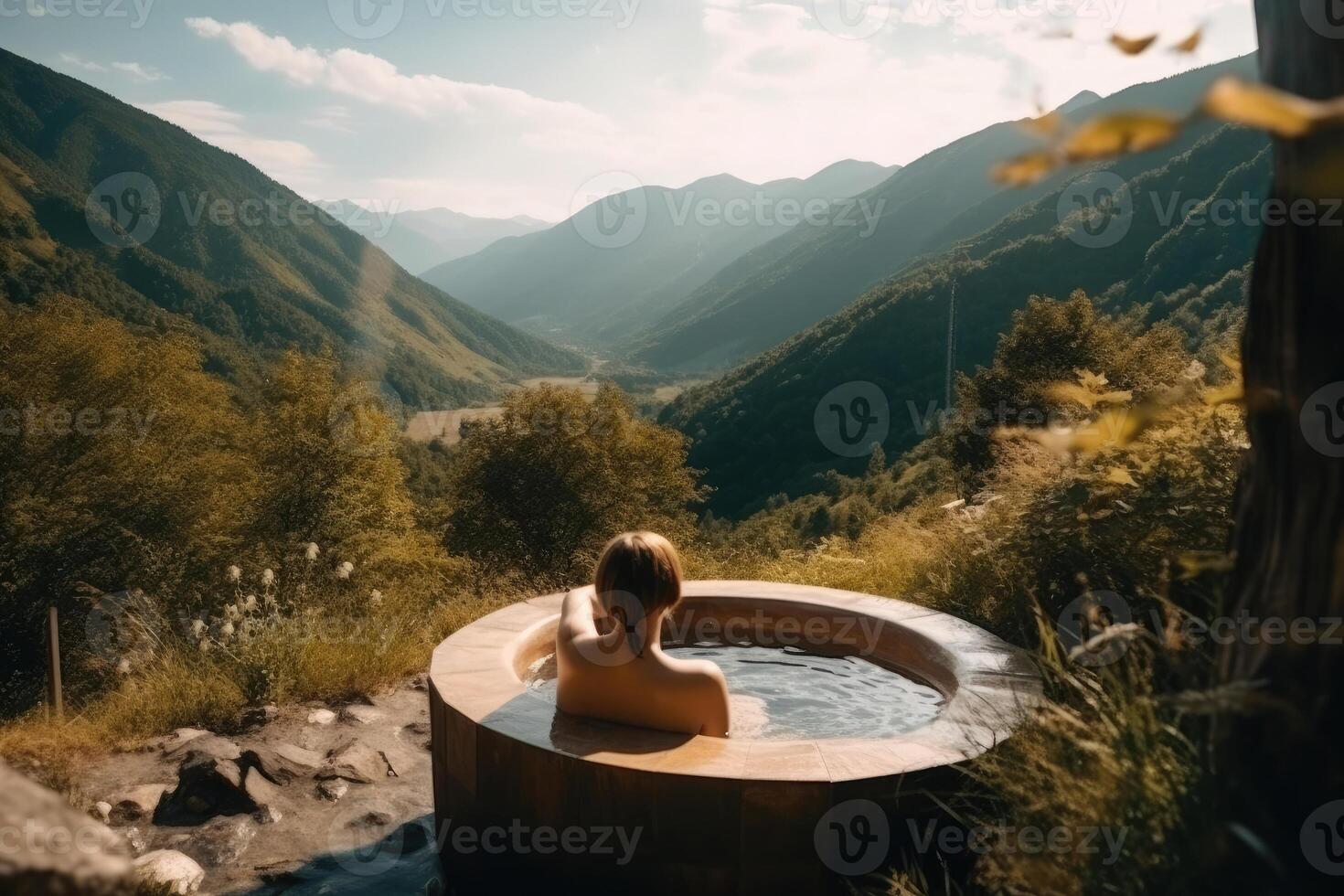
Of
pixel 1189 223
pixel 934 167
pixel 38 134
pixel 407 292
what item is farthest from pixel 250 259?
pixel 934 167

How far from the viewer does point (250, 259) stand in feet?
349

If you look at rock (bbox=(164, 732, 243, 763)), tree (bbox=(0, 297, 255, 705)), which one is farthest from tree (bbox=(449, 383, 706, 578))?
rock (bbox=(164, 732, 243, 763))

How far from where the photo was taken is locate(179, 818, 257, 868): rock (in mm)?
3586

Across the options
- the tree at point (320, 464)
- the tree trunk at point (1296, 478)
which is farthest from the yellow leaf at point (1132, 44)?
the tree at point (320, 464)

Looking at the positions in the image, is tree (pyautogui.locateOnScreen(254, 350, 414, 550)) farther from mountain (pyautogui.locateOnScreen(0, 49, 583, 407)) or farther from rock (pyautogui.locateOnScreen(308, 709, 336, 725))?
mountain (pyautogui.locateOnScreen(0, 49, 583, 407))

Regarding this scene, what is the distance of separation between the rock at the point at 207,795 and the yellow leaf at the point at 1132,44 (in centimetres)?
452

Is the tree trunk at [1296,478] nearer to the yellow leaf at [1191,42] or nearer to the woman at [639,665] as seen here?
the yellow leaf at [1191,42]

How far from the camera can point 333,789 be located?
426 centimetres

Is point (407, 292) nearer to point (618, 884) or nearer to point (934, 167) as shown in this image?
point (934, 167)

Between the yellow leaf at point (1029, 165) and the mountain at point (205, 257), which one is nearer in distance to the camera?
the yellow leaf at point (1029, 165)

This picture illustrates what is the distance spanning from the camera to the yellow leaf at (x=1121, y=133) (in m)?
0.70

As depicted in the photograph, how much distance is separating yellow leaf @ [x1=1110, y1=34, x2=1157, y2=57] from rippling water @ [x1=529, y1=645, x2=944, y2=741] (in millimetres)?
3167

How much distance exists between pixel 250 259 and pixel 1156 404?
121 meters

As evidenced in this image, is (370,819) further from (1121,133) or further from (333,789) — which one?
(1121,133)
